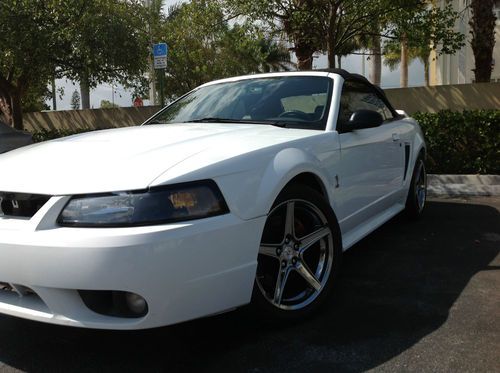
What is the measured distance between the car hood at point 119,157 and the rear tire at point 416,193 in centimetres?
241

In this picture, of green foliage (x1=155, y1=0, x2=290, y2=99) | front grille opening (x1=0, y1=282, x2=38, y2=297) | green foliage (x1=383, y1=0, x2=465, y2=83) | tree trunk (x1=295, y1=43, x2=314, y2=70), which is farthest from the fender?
tree trunk (x1=295, y1=43, x2=314, y2=70)

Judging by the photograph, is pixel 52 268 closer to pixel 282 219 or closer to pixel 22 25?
pixel 282 219

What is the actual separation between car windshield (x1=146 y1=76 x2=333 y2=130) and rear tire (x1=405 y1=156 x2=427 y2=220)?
75.3 inches

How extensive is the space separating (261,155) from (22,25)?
909 centimetres

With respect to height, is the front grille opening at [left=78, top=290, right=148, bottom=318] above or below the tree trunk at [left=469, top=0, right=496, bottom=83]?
below

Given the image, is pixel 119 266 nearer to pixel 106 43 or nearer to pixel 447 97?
pixel 447 97

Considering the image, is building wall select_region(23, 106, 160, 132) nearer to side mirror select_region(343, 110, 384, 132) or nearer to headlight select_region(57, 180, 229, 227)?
side mirror select_region(343, 110, 384, 132)

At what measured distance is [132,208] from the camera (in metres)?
2.29

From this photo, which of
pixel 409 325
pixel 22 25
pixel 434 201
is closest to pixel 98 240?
pixel 409 325

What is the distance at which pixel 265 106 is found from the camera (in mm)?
3877

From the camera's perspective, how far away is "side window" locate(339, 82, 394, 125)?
3938 mm

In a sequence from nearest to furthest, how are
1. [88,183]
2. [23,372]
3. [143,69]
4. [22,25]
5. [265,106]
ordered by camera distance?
[88,183] → [23,372] → [265,106] → [22,25] → [143,69]

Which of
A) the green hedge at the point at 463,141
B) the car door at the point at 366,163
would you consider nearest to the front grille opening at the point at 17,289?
the car door at the point at 366,163

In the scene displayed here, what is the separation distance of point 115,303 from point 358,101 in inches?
111
